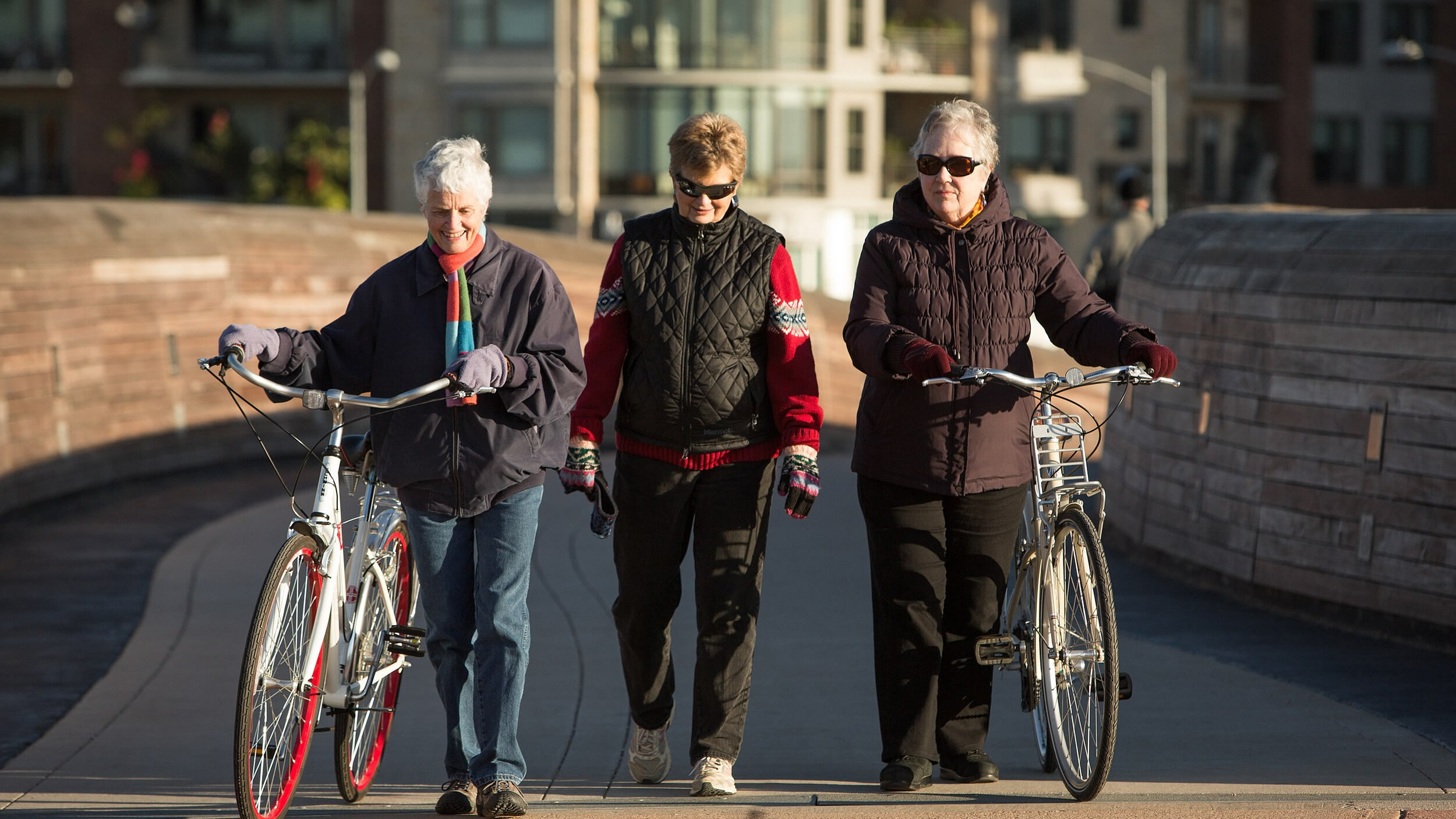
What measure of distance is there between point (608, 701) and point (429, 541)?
184 cm

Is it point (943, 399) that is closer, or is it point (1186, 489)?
point (943, 399)

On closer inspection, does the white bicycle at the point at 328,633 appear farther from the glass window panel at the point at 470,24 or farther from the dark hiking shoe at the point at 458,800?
the glass window panel at the point at 470,24

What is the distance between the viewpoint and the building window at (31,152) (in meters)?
57.3

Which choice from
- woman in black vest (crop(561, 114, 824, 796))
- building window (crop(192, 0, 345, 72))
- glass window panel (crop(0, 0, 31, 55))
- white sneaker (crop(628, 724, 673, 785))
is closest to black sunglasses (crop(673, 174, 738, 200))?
woman in black vest (crop(561, 114, 824, 796))

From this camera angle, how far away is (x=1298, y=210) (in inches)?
374

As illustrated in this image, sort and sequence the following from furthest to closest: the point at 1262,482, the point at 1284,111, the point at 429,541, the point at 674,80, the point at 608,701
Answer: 1. the point at 1284,111
2. the point at 674,80
3. the point at 1262,482
4. the point at 608,701
5. the point at 429,541

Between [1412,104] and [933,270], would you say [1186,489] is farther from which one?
[1412,104]

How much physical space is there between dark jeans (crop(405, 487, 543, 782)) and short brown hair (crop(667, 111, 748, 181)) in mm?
1064

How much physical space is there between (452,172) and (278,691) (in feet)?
4.99

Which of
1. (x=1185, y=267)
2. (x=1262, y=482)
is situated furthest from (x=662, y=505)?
(x=1185, y=267)

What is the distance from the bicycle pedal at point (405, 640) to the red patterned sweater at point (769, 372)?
2.54ft

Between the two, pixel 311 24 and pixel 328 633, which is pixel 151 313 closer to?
pixel 328 633

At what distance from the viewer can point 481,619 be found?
5172 mm

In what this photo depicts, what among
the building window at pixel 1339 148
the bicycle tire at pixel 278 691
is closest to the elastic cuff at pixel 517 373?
the bicycle tire at pixel 278 691
